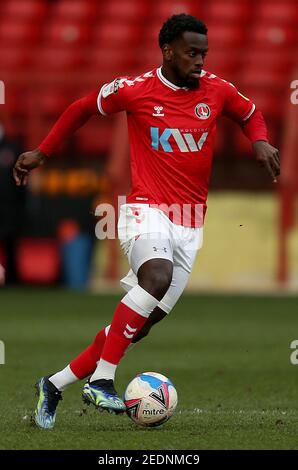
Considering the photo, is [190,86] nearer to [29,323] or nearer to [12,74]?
[29,323]

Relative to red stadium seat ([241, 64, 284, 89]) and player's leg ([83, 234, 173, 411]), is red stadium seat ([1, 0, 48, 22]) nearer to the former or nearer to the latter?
red stadium seat ([241, 64, 284, 89])

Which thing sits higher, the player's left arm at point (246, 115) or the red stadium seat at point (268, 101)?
the player's left arm at point (246, 115)

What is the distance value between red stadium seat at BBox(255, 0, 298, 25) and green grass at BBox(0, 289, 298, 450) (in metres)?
5.73

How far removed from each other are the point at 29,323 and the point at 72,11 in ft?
30.4

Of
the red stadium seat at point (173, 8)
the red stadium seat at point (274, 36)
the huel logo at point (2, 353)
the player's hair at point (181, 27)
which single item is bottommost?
the huel logo at point (2, 353)

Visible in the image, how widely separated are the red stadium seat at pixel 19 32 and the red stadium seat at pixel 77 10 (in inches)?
21.0

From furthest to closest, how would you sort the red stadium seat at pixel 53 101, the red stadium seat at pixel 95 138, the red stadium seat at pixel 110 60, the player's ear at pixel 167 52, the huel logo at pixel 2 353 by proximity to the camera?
the red stadium seat at pixel 110 60 → the red stadium seat at pixel 95 138 → the red stadium seat at pixel 53 101 → the huel logo at pixel 2 353 → the player's ear at pixel 167 52

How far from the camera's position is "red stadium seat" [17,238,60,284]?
16.1 meters

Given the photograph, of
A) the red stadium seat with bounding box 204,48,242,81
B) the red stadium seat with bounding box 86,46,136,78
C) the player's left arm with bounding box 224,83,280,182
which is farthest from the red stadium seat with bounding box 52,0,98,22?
the player's left arm with bounding box 224,83,280,182

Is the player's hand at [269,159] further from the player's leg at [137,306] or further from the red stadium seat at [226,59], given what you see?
the red stadium seat at [226,59]

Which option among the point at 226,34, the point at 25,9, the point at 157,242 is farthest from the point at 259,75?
the point at 157,242

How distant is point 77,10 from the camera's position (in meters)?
20.2

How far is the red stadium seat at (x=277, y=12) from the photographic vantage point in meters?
18.8

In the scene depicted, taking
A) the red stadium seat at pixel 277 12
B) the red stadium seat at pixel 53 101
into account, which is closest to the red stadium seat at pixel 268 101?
the red stadium seat at pixel 277 12
